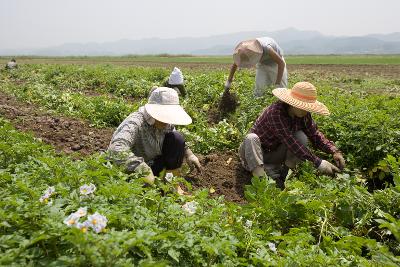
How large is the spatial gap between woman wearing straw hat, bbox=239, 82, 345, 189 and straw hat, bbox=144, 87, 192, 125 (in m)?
1.17

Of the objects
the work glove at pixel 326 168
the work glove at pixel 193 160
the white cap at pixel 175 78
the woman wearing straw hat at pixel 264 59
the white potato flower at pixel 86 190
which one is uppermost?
the woman wearing straw hat at pixel 264 59

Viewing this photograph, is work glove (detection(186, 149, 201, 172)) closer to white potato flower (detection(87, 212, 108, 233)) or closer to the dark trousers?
the dark trousers

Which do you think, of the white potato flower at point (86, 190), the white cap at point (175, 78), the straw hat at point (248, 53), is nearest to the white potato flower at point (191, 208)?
the white potato flower at point (86, 190)

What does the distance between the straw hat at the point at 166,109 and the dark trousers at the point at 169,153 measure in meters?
0.53

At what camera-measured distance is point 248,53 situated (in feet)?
19.1

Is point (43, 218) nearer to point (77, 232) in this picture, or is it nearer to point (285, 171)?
point (77, 232)

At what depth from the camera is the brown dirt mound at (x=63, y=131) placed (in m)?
5.41

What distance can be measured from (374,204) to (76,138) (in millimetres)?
4075

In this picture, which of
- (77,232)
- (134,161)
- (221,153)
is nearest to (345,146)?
(221,153)

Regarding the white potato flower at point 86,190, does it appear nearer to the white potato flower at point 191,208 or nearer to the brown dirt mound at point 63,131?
the white potato flower at point 191,208

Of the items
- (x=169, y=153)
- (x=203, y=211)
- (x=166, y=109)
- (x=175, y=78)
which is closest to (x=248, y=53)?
(x=175, y=78)

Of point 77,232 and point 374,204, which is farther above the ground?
point 77,232

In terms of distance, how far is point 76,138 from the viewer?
→ 225 inches

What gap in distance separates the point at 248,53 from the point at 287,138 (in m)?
2.06
